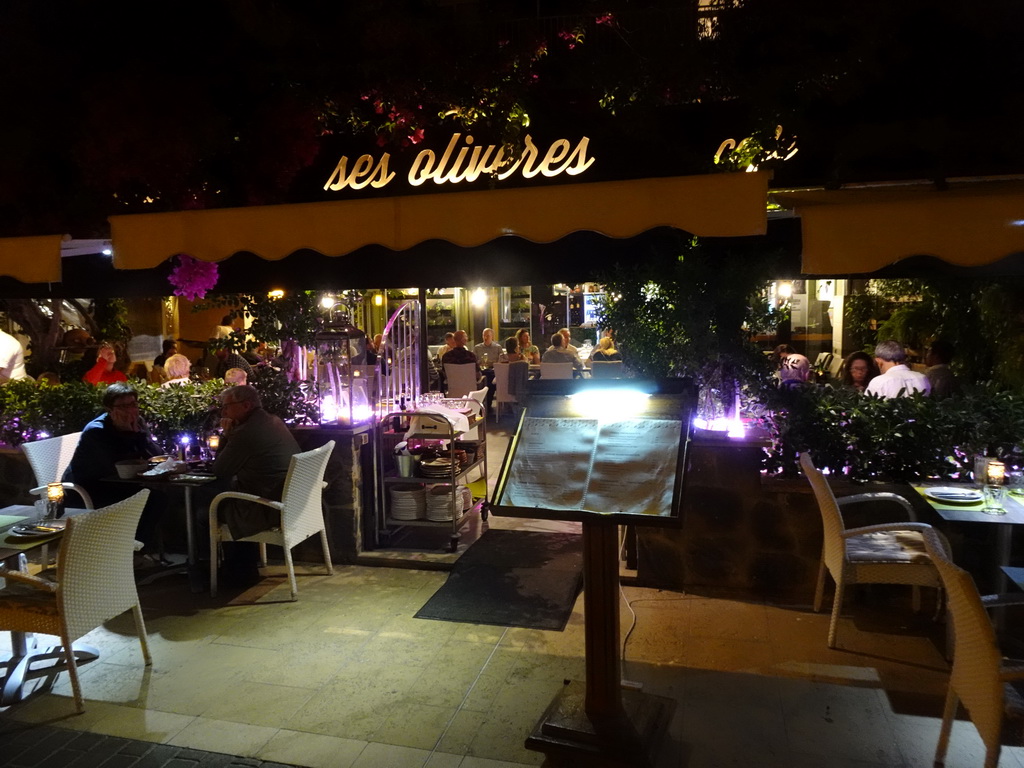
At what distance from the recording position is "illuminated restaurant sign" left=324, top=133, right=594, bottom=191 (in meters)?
4.63

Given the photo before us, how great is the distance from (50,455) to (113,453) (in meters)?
0.69

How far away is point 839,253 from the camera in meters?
4.01

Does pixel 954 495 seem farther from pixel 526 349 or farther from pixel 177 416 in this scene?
pixel 526 349

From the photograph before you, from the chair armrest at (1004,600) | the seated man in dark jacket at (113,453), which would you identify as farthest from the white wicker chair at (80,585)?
the chair armrest at (1004,600)

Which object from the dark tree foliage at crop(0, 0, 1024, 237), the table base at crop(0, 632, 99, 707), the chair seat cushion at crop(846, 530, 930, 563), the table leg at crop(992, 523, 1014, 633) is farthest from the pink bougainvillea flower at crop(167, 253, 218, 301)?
the table leg at crop(992, 523, 1014, 633)

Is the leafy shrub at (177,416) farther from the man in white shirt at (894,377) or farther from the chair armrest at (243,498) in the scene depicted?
the man in white shirt at (894,377)

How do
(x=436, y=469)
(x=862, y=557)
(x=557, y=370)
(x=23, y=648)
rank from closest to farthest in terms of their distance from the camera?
(x=23, y=648), (x=862, y=557), (x=436, y=469), (x=557, y=370)

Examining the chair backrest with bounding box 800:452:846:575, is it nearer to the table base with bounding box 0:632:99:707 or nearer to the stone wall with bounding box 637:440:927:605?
the stone wall with bounding box 637:440:927:605

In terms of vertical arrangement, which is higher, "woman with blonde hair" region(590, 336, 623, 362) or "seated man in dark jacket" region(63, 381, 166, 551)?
"woman with blonde hair" region(590, 336, 623, 362)

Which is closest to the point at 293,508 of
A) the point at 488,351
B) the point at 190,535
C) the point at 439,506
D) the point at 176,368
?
the point at 190,535

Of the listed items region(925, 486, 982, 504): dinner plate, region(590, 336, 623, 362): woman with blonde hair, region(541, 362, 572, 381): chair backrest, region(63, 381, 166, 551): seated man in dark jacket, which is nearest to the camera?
region(925, 486, 982, 504): dinner plate

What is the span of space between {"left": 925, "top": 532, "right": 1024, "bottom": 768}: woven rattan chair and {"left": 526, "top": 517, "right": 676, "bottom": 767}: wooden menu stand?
3.97 feet

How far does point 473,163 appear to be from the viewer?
15.5ft

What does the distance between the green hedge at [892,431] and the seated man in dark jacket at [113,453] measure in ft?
14.2
